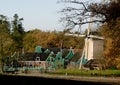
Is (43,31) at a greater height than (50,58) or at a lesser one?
greater

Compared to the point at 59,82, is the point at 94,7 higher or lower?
higher

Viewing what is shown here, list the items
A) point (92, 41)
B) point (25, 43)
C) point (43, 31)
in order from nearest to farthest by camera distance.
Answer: point (92, 41) → point (25, 43) → point (43, 31)

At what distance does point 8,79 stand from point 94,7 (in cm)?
963

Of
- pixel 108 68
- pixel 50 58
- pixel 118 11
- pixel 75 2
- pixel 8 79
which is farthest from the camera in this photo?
pixel 50 58

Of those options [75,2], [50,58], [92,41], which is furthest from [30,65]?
[75,2]

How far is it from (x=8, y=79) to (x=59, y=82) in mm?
3641

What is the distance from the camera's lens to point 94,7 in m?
29.5

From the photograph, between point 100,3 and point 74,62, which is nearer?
point 100,3

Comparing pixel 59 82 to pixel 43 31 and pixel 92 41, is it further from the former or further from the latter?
pixel 43 31

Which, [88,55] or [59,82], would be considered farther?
[88,55]

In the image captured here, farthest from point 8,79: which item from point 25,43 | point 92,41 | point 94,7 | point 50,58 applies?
point 25,43

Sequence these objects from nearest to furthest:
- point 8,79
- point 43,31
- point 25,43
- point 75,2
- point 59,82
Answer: point 8,79 < point 59,82 < point 75,2 < point 25,43 < point 43,31

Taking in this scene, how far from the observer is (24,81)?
78.1 feet

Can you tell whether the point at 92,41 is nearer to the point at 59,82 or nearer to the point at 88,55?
the point at 88,55
